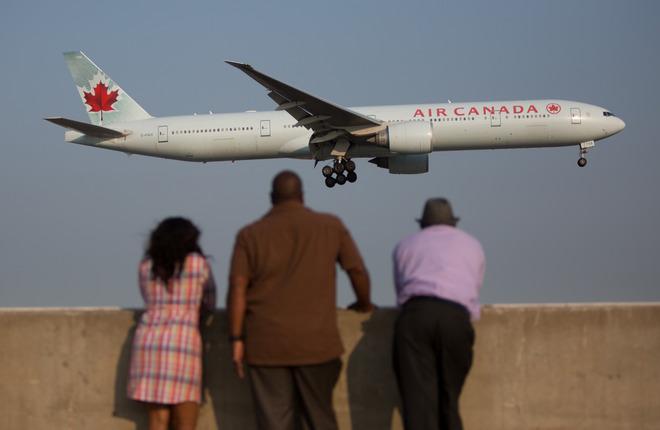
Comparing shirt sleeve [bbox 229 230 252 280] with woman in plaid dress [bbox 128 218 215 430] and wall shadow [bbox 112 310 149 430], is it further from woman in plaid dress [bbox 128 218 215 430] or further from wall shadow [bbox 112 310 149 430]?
wall shadow [bbox 112 310 149 430]

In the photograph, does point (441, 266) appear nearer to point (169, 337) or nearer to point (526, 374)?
point (526, 374)

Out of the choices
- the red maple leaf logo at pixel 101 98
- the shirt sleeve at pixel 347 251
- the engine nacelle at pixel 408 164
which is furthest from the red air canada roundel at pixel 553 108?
the shirt sleeve at pixel 347 251

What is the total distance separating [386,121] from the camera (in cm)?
3148

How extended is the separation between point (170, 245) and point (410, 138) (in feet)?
75.4

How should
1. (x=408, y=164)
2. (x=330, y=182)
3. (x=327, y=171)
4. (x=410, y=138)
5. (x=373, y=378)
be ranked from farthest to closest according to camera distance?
(x=330, y=182) → (x=327, y=171) → (x=408, y=164) → (x=410, y=138) → (x=373, y=378)

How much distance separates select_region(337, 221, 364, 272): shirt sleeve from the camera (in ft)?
21.9

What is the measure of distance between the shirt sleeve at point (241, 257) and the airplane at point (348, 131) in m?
21.8

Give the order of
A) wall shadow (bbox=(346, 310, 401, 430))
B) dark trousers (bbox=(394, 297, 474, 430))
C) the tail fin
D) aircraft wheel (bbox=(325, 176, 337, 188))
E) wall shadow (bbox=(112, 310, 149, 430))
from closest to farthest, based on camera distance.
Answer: dark trousers (bbox=(394, 297, 474, 430)), wall shadow (bbox=(346, 310, 401, 430)), wall shadow (bbox=(112, 310, 149, 430)), aircraft wheel (bbox=(325, 176, 337, 188)), the tail fin

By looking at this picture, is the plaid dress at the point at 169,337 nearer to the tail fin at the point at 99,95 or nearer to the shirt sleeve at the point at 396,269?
the shirt sleeve at the point at 396,269

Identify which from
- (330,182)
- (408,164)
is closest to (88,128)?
(330,182)

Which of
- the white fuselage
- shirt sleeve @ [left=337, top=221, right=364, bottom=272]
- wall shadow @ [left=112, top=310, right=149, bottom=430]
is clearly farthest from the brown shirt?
the white fuselage

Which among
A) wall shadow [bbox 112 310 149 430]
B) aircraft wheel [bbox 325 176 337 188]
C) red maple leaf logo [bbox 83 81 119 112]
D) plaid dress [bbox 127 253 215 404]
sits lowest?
wall shadow [bbox 112 310 149 430]

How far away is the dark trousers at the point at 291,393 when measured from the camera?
6613 mm

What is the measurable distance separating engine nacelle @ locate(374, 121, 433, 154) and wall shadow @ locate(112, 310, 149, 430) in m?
22.1
